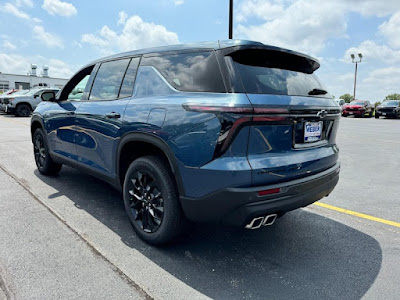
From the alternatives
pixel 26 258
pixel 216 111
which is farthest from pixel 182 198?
pixel 26 258

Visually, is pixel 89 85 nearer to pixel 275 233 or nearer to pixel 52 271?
pixel 52 271

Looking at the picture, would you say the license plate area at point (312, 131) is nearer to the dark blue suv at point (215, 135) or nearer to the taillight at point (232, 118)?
the dark blue suv at point (215, 135)

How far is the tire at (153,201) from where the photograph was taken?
2.62m

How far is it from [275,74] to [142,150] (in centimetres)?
143

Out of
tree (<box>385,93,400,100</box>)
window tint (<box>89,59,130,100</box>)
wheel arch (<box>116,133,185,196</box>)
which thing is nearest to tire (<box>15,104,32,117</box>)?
window tint (<box>89,59,130,100</box>)

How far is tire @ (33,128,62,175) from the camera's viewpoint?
4.91 metres

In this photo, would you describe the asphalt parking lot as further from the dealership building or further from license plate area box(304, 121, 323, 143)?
the dealership building

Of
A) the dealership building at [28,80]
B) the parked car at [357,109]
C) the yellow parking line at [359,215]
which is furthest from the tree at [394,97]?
the yellow parking line at [359,215]

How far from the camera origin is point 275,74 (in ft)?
8.63

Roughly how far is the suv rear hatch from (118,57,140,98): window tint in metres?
1.16

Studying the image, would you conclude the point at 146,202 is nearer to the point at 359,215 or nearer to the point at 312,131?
the point at 312,131

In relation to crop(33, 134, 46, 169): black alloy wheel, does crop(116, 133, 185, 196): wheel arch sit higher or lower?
higher

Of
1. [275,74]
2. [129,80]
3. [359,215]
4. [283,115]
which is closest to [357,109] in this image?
[359,215]

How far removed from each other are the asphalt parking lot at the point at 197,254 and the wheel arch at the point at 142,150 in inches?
25.7
